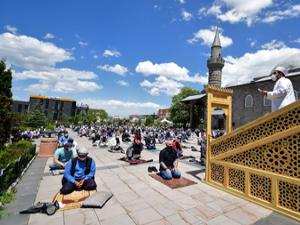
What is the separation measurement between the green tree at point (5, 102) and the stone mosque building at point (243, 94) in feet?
109

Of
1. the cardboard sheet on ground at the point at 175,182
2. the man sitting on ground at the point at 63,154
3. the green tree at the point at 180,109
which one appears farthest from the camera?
the green tree at the point at 180,109

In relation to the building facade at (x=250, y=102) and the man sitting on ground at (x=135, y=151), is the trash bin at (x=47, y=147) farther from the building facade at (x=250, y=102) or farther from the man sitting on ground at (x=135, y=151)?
the building facade at (x=250, y=102)

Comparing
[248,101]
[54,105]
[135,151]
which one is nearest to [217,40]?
[248,101]

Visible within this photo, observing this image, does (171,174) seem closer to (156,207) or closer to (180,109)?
(156,207)

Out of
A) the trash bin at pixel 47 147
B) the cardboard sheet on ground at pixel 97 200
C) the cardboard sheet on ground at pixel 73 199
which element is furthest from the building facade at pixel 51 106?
the cardboard sheet on ground at pixel 97 200

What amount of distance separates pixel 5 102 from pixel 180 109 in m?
45.8

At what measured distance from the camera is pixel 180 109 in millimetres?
54531

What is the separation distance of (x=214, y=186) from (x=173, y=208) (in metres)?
2.11

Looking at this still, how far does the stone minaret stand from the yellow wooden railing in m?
36.1

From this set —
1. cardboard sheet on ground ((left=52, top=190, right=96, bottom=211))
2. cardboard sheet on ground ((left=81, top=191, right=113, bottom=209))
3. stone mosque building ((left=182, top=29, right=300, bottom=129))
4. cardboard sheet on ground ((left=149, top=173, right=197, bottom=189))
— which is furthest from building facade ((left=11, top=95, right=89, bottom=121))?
cardboard sheet on ground ((left=81, top=191, right=113, bottom=209))

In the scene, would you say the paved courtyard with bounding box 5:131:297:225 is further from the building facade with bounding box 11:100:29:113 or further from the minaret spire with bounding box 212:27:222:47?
the building facade with bounding box 11:100:29:113

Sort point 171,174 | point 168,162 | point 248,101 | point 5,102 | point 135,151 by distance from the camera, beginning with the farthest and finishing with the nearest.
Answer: point 248,101 < point 5,102 < point 135,151 < point 168,162 < point 171,174

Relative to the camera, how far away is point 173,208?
4.48 metres

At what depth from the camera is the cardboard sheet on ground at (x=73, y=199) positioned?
435 cm
